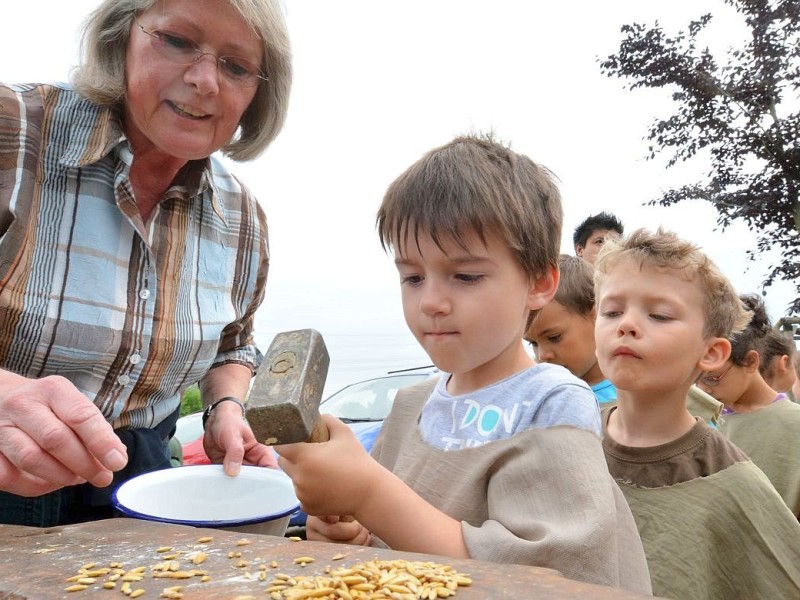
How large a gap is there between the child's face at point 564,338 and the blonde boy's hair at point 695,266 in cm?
57

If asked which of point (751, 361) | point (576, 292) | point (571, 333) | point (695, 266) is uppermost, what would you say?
point (695, 266)

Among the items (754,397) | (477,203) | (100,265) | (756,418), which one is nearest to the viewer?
(477,203)

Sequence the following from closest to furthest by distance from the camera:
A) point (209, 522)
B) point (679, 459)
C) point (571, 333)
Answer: point (209, 522) → point (679, 459) → point (571, 333)

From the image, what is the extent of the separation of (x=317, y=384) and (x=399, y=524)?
30cm

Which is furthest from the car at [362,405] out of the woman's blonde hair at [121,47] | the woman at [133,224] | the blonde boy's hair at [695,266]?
the woman's blonde hair at [121,47]

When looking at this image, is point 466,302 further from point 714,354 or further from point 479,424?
point 714,354

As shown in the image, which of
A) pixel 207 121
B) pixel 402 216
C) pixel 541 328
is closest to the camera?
pixel 402 216

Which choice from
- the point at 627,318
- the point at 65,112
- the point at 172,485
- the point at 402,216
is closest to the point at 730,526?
the point at 627,318

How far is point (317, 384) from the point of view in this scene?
1.13 meters

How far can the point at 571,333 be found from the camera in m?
2.80

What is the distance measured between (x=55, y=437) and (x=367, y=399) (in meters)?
4.20

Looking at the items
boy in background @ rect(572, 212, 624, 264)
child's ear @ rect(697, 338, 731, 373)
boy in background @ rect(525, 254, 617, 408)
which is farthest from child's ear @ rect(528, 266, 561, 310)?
boy in background @ rect(572, 212, 624, 264)

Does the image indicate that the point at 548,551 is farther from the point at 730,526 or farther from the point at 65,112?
the point at 65,112

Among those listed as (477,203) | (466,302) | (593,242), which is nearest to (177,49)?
(477,203)
